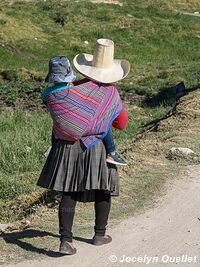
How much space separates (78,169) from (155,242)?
877 mm

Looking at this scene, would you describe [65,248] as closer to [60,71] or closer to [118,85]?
[60,71]

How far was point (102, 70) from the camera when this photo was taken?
4805 millimetres

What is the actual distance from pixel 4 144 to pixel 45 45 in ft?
45.4

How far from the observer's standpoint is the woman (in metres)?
4.75

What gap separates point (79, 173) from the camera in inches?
188

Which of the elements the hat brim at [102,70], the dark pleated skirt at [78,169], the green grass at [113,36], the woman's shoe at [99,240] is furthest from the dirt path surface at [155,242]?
the green grass at [113,36]

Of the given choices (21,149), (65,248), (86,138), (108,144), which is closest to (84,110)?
(86,138)

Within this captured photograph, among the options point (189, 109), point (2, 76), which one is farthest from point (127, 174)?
point (2, 76)

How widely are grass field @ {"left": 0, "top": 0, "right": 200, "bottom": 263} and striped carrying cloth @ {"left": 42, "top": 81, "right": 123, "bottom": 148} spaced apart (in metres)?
0.95

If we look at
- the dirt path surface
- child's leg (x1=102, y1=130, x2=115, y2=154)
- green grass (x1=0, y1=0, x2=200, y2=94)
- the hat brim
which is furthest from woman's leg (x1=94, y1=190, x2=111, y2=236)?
green grass (x1=0, y1=0, x2=200, y2=94)

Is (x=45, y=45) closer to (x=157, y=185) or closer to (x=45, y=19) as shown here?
(x=45, y=19)

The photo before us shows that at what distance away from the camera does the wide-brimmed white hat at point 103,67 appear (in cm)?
478

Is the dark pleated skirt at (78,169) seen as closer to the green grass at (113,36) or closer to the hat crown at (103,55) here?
the hat crown at (103,55)

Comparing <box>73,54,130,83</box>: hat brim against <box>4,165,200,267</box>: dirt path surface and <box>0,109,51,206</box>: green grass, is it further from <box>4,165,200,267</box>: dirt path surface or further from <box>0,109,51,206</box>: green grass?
<box>0,109,51,206</box>: green grass
